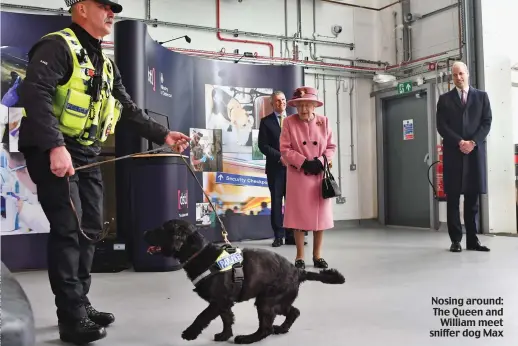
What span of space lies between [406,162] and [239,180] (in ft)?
9.00

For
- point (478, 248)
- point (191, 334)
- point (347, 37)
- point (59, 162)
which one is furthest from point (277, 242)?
point (347, 37)

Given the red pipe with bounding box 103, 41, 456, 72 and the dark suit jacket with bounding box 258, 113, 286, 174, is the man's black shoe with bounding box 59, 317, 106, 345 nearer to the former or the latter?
the dark suit jacket with bounding box 258, 113, 286, 174

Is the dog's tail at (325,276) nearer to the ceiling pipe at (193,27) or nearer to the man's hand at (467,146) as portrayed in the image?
the man's hand at (467,146)

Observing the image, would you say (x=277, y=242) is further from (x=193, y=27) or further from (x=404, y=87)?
(x=404, y=87)

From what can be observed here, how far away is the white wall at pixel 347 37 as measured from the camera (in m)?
6.15

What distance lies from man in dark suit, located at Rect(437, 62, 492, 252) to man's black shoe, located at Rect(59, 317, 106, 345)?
3359 millimetres

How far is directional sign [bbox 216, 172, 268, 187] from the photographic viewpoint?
5473 millimetres

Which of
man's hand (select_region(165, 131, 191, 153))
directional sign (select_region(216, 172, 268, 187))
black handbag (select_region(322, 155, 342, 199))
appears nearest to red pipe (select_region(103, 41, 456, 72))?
directional sign (select_region(216, 172, 268, 187))

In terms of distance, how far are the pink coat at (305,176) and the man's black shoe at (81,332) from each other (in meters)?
1.78

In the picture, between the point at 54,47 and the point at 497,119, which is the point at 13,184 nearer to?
the point at 54,47

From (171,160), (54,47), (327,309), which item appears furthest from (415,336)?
(171,160)

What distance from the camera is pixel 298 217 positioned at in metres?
3.51

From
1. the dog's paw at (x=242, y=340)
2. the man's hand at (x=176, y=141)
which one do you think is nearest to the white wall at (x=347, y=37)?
the man's hand at (x=176, y=141)

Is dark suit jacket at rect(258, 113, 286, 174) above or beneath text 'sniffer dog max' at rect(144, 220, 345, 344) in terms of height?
above
